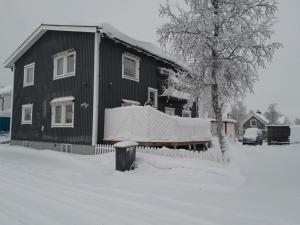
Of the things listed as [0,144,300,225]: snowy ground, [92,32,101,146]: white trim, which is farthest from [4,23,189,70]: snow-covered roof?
[0,144,300,225]: snowy ground

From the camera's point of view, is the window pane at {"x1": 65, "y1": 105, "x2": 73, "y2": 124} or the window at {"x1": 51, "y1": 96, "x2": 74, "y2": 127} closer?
the window at {"x1": 51, "y1": 96, "x2": 74, "y2": 127}

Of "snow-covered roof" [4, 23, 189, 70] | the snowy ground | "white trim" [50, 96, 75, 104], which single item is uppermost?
"snow-covered roof" [4, 23, 189, 70]

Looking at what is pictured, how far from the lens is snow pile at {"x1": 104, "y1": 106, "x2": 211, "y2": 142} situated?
545 inches

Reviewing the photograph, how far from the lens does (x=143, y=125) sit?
13867 mm

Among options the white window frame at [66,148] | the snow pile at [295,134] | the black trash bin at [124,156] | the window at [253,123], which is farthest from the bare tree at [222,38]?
the window at [253,123]

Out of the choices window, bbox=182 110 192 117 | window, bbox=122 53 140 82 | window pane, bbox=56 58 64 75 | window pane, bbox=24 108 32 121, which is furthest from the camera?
window, bbox=182 110 192 117

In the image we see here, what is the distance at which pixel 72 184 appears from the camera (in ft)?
26.9

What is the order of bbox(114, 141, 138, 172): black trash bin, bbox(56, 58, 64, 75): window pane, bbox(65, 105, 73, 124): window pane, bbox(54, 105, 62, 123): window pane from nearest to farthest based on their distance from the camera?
bbox(114, 141, 138, 172): black trash bin, bbox(65, 105, 73, 124): window pane, bbox(54, 105, 62, 123): window pane, bbox(56, 58, 64, 75): window pane

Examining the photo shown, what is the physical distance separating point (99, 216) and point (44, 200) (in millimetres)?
1810

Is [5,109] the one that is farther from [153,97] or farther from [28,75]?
[153,97]

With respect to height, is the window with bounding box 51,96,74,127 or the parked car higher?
the window with bounding box 51,96,74,127

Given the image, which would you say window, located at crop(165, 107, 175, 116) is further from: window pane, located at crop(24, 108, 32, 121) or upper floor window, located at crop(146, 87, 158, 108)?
window pane, located at crop(24, 108, 32, 121)

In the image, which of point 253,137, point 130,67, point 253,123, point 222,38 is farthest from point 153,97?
point 253,123

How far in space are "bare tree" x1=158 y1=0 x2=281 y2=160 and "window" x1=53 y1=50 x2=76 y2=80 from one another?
6.89m
